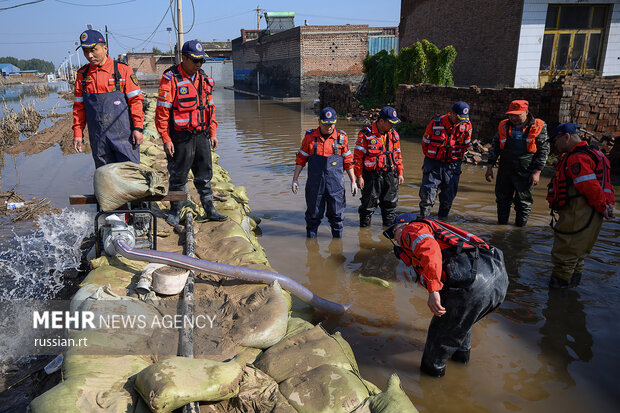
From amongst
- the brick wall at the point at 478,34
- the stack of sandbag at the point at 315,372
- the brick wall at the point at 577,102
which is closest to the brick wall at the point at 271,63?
the brick wall at the point at 478,34

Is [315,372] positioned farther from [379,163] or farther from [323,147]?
[379,163]

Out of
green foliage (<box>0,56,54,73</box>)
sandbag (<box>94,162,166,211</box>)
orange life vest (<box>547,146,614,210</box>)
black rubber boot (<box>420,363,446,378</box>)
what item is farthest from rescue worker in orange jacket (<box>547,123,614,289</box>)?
green foliage (<box>0,56,54,73</box>)

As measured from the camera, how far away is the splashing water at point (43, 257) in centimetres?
435

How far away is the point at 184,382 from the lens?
2070 millimetres

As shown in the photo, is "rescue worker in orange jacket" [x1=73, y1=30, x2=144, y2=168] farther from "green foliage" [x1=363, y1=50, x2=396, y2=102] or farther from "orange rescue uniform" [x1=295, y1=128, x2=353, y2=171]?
"green foliage" [x1=363, y1=50, x2=396, y2=102]

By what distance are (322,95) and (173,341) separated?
2181cm

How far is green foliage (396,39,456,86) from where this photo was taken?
15.6 meters

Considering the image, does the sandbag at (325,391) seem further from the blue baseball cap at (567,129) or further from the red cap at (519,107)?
the red cap at (519,107)

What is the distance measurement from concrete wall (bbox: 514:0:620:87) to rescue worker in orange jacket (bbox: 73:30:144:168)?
14.6 metres

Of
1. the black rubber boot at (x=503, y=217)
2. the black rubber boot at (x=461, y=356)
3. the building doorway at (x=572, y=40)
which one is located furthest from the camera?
the building doorway at (x=572, y=40)

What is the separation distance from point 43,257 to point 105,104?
2.24 metres

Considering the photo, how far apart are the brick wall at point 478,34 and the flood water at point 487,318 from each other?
9.43 m

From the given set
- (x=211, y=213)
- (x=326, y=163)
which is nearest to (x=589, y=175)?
(x=326, y=163)

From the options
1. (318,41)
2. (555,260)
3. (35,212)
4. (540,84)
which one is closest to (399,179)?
(555,260)
